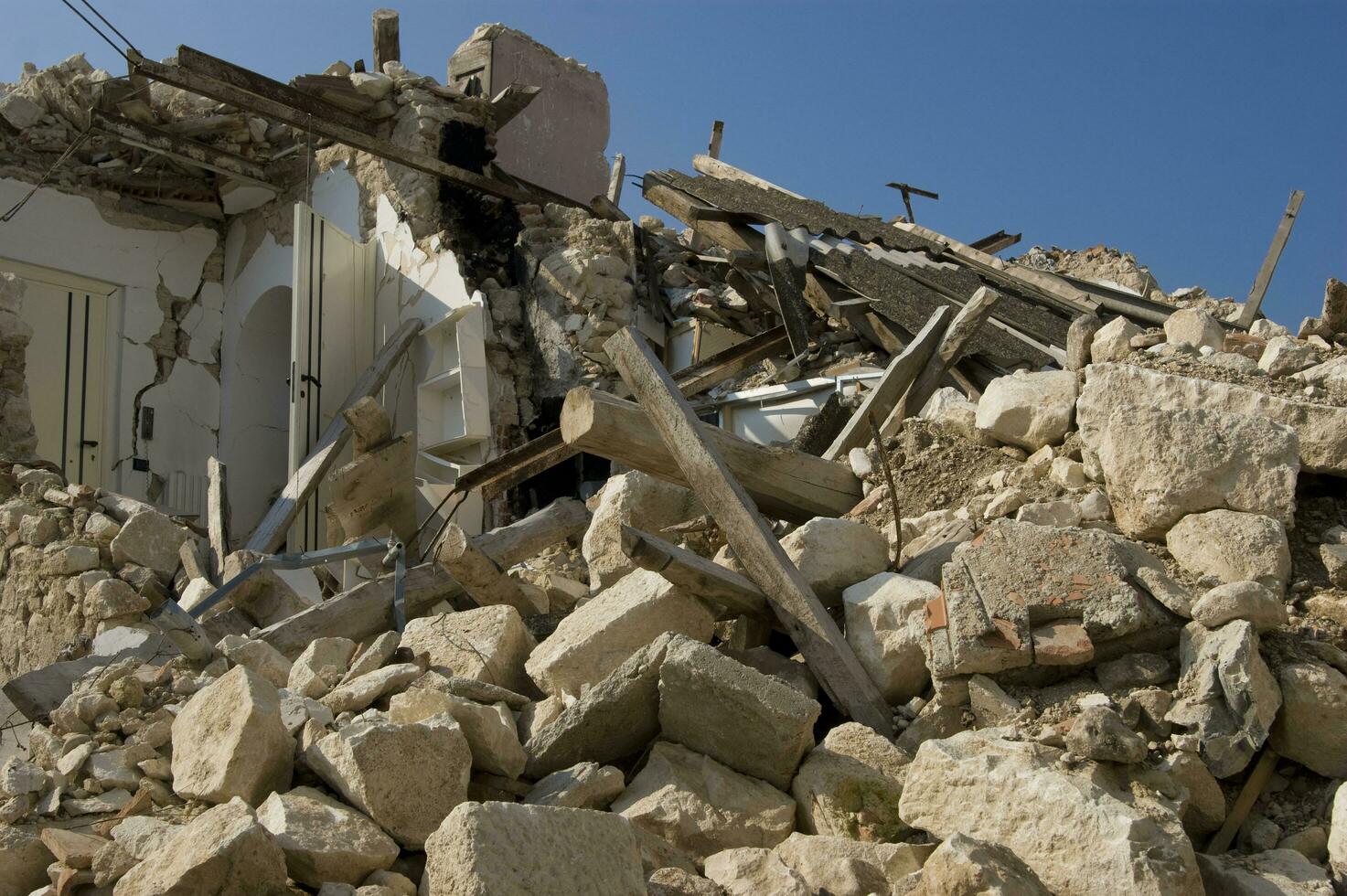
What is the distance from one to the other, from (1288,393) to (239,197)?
7.86m

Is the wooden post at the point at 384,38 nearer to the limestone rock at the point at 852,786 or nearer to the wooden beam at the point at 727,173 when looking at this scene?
the wooden beam at the point at 727,173

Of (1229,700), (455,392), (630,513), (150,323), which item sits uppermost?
(150,323)

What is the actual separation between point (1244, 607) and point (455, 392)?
5953mm

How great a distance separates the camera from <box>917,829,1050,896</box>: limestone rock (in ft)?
7.74

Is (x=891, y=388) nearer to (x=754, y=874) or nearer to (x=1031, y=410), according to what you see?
(x=1031, y=410)

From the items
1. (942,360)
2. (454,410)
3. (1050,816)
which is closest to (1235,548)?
(1050,816)

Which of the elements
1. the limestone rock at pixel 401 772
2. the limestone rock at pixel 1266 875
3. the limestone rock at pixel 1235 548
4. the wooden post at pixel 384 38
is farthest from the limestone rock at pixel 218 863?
the wooden post at pixel 384 38

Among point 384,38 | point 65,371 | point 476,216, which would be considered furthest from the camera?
point 384,38

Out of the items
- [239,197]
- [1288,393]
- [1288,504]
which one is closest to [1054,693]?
[1288,504]

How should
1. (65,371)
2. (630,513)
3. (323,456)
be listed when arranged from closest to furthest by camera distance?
(630,513) < (323,456) < (65,371)

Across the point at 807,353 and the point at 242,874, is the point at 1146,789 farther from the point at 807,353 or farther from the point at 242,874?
the point at 807,353

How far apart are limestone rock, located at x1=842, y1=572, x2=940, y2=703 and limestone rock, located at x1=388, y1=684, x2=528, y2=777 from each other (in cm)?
111

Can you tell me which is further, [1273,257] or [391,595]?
[1273,257]

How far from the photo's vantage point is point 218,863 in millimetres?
2307
